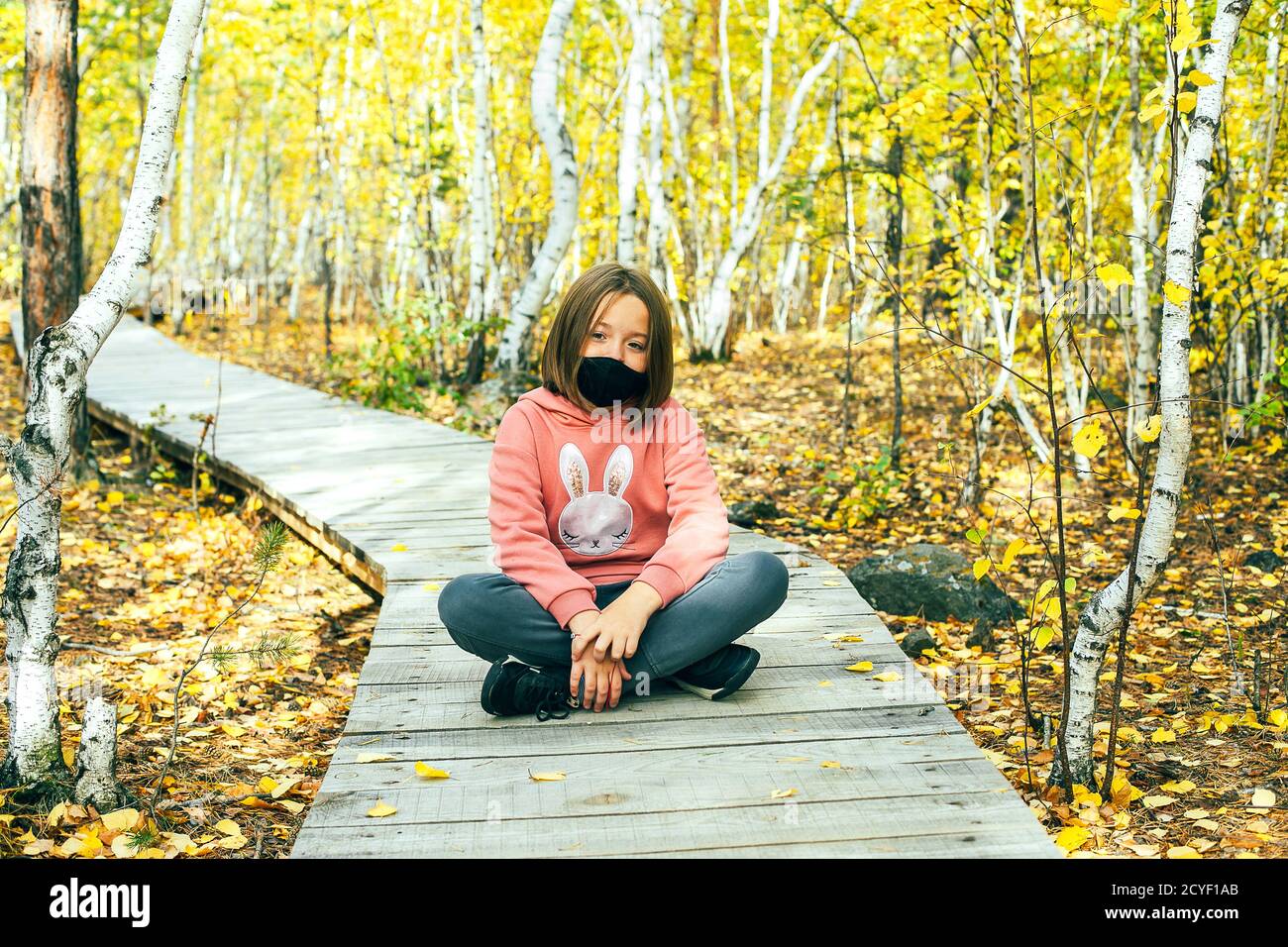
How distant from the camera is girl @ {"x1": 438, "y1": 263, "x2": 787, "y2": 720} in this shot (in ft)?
8.89

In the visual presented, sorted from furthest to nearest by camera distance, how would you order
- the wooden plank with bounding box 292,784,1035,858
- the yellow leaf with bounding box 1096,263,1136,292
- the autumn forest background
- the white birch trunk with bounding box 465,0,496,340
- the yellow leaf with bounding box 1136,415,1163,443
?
the white birch trunk with bounding box 465,0,496,340 → the autumn forest background → the yellow leaf with bounding box 1136,415,1163,443 → the yellow leaf with bounding box 1096,263,1136,292 → the wooden plank with bounding box 292,784,1035,858

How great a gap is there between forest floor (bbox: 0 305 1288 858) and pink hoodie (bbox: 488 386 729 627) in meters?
0.75

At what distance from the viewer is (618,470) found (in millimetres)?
2945

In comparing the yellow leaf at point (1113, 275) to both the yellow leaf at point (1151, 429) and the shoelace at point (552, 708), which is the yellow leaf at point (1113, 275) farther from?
the shoelace at point (552, 708)

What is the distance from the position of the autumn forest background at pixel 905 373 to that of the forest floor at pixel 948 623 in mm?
20

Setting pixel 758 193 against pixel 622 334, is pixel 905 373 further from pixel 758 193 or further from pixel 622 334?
pixel 622 334

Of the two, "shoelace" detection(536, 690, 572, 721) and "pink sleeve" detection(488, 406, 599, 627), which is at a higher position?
"pink sleeve" detection(488, 406, 599, 627)

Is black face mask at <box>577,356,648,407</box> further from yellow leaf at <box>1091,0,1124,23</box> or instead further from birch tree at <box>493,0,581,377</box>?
birch tree at <box>493,0,581,377</box>

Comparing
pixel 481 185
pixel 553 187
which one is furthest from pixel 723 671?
pixel 481 185

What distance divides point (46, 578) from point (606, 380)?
1.44 m

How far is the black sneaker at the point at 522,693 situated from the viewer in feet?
8.83

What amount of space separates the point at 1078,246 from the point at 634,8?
4922 millimetres

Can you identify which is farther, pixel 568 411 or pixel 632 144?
pixel 632 144

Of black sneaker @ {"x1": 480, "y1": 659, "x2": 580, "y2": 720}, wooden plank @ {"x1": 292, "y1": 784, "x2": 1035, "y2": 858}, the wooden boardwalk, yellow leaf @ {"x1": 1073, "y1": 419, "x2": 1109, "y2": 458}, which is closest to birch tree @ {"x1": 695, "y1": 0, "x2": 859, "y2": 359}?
the wooden boardwalk
